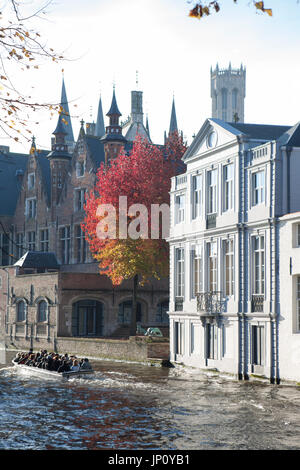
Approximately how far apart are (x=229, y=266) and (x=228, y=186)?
3848mm

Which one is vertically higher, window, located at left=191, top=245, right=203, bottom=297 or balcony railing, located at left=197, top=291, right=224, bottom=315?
window, located at left=191, top=245, right=203, bottom=297

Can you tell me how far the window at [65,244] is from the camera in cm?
6303

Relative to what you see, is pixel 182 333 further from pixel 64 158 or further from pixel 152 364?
pixel 64 158

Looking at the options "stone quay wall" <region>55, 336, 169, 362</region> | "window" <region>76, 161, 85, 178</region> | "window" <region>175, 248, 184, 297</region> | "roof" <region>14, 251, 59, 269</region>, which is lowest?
"stone quay wall" <region>55, 336, 169, 362</region>

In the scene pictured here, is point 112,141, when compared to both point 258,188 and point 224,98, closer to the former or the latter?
point 258,188

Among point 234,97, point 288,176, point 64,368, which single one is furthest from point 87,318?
point 234,97

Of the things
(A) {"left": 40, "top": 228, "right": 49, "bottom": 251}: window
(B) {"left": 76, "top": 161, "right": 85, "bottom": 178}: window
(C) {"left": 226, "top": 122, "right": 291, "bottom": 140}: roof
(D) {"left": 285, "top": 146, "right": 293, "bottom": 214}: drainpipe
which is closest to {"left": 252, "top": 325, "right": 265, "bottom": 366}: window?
(D) {"left": 285, "top": 146, "right": 293, "bottom": 214}: drainpipe

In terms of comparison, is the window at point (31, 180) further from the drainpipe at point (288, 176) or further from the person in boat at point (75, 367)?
the drainpipe at point (288, 176)

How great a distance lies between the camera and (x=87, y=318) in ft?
173

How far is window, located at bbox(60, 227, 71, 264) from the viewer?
207 feet

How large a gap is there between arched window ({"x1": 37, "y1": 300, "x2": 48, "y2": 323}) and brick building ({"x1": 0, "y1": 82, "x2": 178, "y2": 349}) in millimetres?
14

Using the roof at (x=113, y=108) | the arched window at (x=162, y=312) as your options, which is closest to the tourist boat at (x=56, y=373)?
the arched window at (x=162, y=312)

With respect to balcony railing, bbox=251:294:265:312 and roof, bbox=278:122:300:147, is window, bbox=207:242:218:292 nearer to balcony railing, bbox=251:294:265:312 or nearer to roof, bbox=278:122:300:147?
balcony railing, bbox=251:294:265:312

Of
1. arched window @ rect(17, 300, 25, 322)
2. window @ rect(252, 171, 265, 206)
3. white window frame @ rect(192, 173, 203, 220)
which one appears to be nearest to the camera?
window @ rect(252, 171, 265, 206)
